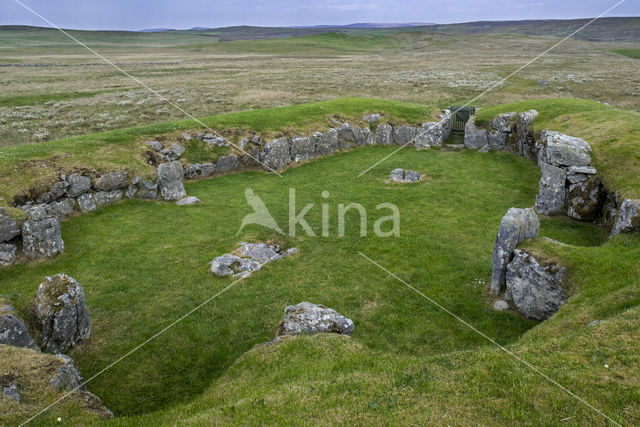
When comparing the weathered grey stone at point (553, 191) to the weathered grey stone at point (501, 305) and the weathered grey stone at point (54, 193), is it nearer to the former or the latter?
the weathered grey stone at point (501, 305)

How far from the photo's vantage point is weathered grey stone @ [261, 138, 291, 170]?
1328 inches

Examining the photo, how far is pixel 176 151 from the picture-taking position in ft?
104

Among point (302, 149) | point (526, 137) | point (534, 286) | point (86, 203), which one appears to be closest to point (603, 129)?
point (526, 137)

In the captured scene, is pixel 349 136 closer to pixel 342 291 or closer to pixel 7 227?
pixel 342 291

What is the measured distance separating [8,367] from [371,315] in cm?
1193

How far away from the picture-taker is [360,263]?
20.0 metres

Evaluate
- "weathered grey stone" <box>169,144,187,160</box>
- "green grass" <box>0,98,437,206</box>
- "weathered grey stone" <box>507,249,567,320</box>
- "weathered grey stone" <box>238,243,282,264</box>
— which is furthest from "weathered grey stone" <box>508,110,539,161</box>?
"weathered grey stone" <box>169,144,187,160</box>

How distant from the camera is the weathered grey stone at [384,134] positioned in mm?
39625

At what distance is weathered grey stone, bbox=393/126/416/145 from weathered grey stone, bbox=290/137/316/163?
9.29m

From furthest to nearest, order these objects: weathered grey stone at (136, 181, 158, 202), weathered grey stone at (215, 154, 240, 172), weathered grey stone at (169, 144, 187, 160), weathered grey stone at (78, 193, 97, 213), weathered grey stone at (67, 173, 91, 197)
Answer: weathered grey stone at (215, 154, 240, 172), weathered grey stone at (169, 144, 187, 160), weathered grey stone at (136, 181, 158, 202), weathered grey stone at (78, 193, 97, 213), weathered grey stone at (67, 173, 91, 197)

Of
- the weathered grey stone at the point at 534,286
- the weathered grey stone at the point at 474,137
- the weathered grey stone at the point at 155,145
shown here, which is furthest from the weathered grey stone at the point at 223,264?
the weathered grey stone at the point at 474,137

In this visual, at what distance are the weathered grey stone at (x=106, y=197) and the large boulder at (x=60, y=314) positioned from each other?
41.5 feet

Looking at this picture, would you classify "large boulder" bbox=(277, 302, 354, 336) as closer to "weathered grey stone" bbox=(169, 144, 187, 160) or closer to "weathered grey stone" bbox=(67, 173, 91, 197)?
"weathered grey stone" bbox=(67, 173, 91, 197)

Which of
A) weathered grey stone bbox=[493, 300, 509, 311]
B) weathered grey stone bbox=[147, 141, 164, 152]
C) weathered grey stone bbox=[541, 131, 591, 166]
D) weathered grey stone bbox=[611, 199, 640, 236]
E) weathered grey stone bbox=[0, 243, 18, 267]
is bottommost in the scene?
weathered grey stone bbox=[493, 300, 509, 311]
